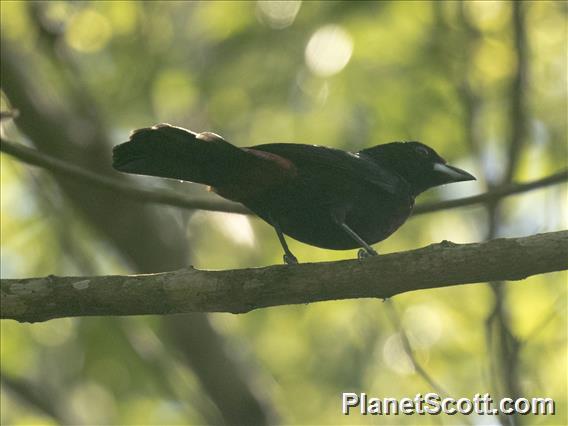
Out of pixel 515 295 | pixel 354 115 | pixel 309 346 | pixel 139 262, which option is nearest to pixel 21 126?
pixel 139 262

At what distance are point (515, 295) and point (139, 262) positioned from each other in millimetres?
2721

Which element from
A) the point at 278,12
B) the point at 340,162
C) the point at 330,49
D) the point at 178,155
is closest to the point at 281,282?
the point at 178,155

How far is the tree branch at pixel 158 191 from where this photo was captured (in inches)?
185

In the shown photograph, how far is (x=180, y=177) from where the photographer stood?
4062mm

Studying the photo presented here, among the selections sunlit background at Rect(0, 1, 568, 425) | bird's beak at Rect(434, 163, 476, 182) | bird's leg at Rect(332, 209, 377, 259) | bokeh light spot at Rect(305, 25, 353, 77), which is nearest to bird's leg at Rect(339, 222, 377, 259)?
bird's leg at Rect(332, 209, 377, 259)

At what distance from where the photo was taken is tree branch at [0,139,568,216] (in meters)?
4.70

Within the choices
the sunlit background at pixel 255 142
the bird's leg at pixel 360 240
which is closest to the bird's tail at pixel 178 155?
the bird's leg at pixel 360 240

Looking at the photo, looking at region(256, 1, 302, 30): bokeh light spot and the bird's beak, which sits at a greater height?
region(256, 1, 302, 30): bokeh light spot

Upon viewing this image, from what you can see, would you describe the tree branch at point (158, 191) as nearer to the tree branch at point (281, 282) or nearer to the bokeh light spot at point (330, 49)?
the tree branch at point (281, 282)

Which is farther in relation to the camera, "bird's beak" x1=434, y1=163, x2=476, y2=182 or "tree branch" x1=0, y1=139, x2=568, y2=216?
"bird's beak" x1=434, y1=163, x2=476, y2=182

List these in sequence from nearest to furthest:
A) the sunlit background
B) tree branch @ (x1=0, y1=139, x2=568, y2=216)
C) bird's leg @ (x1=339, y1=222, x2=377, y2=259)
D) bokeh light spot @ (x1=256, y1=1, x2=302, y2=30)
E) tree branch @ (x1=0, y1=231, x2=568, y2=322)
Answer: tree branch @ (x1=0, y1=231, x2=568, y2=322) → bird's leg @ (x1=339, y1=222, x2=377, y2=259) → tree branch @ (x1=0, y1=139, x2=568, y2=216) → the sunlit background → bokeh light spot @ (x1=256, y1=1, x2=302, y2=30)

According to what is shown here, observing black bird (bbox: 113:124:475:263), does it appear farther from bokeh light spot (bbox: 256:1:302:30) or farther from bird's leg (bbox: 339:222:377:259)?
bokeh light spot (bbox: 256:1:302:30)

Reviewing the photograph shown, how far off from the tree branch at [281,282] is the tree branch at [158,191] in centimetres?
128

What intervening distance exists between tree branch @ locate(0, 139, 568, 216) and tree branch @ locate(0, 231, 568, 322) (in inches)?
50.5
